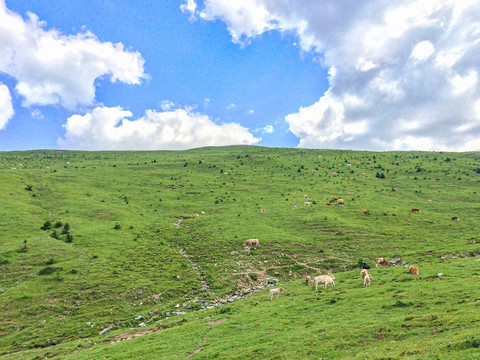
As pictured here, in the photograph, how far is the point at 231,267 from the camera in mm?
34094

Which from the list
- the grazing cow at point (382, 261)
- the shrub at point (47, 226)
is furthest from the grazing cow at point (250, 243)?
the shrub at point (47, 226)

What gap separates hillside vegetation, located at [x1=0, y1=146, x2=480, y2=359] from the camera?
15.2 metres

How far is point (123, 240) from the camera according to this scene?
128 ft

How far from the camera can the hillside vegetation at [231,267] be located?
15.2m

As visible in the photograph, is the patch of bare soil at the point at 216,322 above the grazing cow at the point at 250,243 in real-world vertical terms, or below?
below

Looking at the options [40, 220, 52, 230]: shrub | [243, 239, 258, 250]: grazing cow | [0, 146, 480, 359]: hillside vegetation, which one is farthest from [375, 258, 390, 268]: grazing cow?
[40, 220, 52, 230]: shrub

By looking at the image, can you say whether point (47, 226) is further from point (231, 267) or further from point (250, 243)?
point (250, 243)

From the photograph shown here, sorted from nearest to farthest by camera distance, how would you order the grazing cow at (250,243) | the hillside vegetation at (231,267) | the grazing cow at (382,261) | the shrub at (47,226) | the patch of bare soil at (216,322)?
the hillside vegetation at (231,267) → the patch of bare soil at (216,322) → the grazing cow at (382,261) → the shrub at (47,226) → the grazing cow at (250,243)

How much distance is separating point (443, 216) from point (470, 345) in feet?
165

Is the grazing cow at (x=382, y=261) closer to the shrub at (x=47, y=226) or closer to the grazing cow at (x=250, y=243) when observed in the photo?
the grazing cow at (x=250, y=243)

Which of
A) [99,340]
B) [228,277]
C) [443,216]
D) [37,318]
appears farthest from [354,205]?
[37,318]

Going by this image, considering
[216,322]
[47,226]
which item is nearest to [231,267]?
[216,322]

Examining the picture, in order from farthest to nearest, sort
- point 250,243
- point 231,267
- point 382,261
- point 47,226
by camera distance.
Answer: point 250,243
point 47,226
point 231,267
point 382,261

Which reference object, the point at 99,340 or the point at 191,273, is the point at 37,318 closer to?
the point at 99,340
